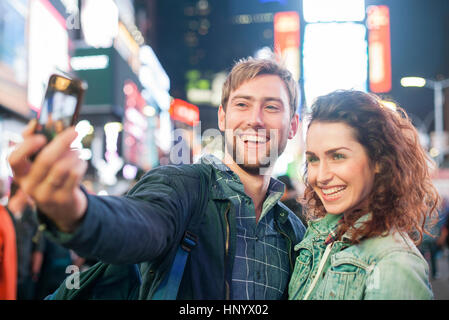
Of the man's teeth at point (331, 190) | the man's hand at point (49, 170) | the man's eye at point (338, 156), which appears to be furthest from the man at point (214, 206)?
the man's eye at point (338, 156)

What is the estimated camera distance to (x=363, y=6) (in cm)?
2670

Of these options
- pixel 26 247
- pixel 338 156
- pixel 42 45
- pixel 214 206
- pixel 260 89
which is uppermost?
pixel 42 45

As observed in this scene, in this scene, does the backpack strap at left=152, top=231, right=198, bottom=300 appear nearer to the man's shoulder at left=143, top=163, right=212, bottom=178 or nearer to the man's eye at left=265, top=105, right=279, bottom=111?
the man's shoulder at left=143, top=163, right=212, bottom=178

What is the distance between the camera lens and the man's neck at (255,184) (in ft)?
9.50

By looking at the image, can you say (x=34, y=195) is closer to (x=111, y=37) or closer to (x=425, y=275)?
(x=425, y=275)

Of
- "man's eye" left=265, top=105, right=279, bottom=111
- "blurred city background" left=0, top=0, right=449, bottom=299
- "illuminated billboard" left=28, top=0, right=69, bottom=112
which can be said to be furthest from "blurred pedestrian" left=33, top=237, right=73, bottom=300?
"illuminated billboard" left=28, top=0, right=69, bottom=112

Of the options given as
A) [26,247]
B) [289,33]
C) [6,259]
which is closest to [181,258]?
[6,259]

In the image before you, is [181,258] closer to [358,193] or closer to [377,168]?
[358,193]

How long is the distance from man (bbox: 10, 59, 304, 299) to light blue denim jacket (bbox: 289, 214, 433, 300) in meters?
0.18

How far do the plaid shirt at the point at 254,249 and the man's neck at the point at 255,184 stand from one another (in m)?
0.10

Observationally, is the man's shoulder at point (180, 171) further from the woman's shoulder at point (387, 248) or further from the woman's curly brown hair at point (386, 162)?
the woman's shoulder at point (387, 248)

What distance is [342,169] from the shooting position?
2398 mm

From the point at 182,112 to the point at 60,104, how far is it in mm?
45385
